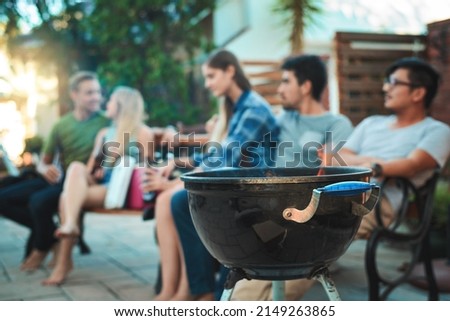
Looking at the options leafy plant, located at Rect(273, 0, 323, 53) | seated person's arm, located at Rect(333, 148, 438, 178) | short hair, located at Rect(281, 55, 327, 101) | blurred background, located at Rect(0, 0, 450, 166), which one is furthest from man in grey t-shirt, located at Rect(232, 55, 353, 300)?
leafy plant, located at Rect(273, 0, 323, 53)

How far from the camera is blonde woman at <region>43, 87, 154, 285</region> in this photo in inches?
116

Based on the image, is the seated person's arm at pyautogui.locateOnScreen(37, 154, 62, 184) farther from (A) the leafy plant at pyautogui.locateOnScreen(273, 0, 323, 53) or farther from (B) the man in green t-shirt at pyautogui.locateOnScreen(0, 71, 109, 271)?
(A) the leafy plant at pyautogui.locateOnScreen(273, 0, 323, 53)

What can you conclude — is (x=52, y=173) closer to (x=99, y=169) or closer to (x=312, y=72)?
(x=99, y=169)

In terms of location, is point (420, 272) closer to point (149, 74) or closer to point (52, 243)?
point (52, 243)

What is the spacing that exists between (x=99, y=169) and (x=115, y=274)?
62 centimetres

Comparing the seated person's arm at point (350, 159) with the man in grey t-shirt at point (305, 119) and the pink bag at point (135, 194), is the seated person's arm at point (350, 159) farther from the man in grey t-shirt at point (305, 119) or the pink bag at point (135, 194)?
the pink bag at point (135, 194)

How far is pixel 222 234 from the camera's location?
1.46m

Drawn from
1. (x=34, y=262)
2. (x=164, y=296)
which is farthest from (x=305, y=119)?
(x=34, y=262)

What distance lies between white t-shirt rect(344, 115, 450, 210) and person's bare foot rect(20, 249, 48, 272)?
1.90m

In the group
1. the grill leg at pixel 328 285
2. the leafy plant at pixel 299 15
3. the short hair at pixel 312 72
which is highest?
the leafy plant at pixel 299 15

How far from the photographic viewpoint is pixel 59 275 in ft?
9.51

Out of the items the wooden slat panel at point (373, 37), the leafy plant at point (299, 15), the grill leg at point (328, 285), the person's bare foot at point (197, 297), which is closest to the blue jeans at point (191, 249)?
the person's bare foot at point (197, 297)

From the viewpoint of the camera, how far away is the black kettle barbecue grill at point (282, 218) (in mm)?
1361

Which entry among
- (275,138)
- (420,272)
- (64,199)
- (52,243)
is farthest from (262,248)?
(52,243)
